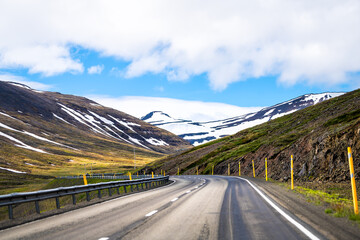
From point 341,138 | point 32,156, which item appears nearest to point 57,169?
point 32,156

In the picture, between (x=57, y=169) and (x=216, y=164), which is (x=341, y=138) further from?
(x=57, y=169)

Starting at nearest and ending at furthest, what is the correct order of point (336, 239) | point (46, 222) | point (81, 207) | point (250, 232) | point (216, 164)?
point (336, 239), point (250, 232), point (46, 222), point (81, 207), point (216, 164)

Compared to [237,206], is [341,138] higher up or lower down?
higher up

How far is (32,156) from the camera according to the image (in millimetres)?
126188

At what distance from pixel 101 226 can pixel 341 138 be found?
19586 mm

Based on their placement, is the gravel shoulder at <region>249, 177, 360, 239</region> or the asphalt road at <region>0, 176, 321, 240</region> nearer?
the gravel shoulder at <region>249, 177, 360, 239</region>

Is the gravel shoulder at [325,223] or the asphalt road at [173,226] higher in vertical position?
the asphalt road at [173,226]

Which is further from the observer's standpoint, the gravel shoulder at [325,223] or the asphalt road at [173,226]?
the asphalt road at [173,226]

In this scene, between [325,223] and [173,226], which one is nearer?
[325,223]

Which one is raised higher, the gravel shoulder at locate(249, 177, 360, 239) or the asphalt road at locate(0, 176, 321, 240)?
the asphalt road at locate(0, 176, 321, 240)

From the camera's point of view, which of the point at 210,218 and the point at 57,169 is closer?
the point at 210,218

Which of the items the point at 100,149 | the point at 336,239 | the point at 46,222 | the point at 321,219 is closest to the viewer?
the point at 336,239

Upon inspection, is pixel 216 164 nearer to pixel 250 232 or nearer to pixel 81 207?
pixel 81 207

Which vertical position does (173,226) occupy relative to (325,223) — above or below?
above
